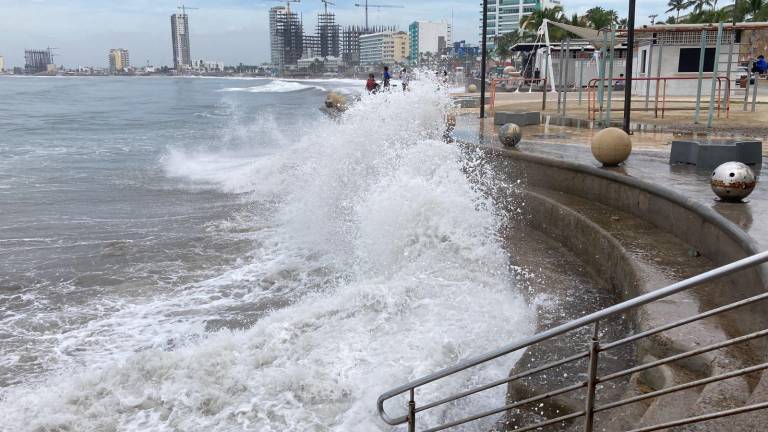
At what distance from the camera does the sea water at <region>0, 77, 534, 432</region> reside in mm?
5215

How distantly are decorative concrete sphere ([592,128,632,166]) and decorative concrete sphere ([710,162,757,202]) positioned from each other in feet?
7.80

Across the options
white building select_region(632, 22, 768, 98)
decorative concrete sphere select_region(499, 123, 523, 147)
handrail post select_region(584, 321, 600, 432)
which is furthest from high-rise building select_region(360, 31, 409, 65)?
handrail post select_region(584, 321, 600, 432)

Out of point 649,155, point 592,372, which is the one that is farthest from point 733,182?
point 592,372

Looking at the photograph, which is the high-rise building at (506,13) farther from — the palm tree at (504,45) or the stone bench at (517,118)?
the stone bench at (517,118)

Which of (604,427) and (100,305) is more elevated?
(604,427)

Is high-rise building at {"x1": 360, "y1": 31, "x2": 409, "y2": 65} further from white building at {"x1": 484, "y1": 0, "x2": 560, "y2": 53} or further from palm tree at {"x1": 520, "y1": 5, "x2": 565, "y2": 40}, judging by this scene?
palm tree at {"x1": 520, "y1": 5, "x2": 565, "y2": 40}

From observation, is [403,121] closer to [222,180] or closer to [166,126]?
[222,180]

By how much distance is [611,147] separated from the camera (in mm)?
8844

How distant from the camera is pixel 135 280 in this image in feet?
28.0

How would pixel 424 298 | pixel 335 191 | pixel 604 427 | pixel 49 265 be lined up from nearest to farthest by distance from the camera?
pixel 604 427, pixel 424 298, pixel 49 265, pixel 335 191

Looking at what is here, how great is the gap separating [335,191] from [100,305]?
533 cm

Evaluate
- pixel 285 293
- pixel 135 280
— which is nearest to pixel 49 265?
pixel 135 280

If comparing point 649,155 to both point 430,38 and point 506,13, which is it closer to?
point 430,38

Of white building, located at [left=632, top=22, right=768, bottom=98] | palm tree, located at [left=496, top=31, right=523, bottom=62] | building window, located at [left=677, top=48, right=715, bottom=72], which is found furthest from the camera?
palm tree, located at [left=496, top=31, right=523, bottom=62]
